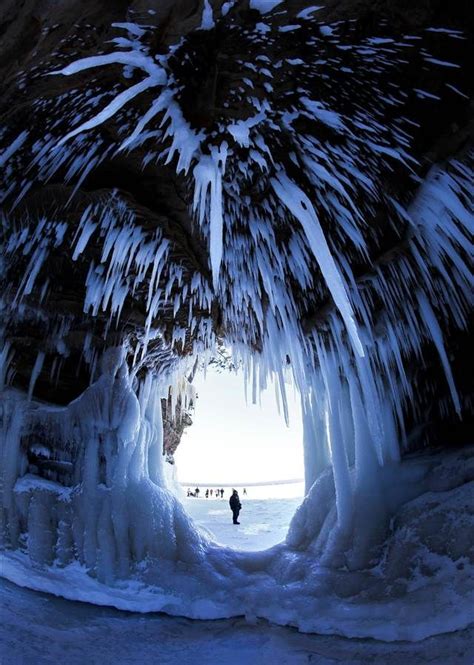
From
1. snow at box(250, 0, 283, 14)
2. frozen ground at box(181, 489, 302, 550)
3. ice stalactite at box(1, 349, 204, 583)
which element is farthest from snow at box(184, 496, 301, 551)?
snow at box(250, 0, 283, 14)

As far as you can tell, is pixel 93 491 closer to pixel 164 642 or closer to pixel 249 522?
pixel 164 642

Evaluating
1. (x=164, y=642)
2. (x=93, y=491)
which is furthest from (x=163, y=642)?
→ (x=93, y=491)

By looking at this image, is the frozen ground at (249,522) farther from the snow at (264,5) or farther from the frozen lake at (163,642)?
the snow at (264,5)

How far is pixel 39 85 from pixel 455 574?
492 centimetres

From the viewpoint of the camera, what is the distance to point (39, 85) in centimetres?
307

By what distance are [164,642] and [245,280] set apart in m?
3.64

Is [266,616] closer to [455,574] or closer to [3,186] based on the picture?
[455,574]

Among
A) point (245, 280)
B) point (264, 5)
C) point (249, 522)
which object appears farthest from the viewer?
point (249, 522)

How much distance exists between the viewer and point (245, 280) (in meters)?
5.00

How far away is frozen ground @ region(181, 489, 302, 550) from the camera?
27.9 ft

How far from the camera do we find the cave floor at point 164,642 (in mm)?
3686

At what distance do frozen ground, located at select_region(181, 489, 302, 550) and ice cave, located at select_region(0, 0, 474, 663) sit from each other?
8.24ft

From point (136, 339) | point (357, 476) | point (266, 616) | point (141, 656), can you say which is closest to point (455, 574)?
point (357, 476)

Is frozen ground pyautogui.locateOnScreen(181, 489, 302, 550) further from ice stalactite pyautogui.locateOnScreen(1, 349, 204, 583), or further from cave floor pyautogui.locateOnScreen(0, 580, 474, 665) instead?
cave floor pyautogui.locateOnScreen(0, 580, 474, 665)
